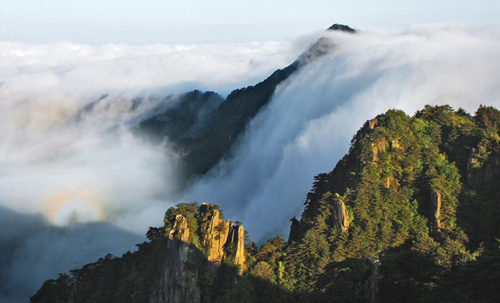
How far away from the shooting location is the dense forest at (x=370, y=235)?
5984 centimetres

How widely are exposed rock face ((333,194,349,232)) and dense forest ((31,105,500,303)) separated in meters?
0.14

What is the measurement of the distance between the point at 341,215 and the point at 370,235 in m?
4.58

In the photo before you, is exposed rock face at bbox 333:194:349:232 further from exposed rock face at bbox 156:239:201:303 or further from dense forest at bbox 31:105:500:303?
exposed rock face at bbox 156:239:201:303

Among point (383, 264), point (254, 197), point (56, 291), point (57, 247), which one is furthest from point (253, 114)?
point (383, 264)

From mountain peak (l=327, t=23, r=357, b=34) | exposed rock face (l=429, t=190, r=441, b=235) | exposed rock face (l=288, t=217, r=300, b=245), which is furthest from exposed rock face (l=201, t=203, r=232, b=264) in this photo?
mountain peak (l=327, t=23, r=357, b=34)

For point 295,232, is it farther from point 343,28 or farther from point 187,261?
point 343,28

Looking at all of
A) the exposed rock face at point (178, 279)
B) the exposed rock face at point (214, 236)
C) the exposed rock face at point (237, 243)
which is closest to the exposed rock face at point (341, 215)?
the exposed rock face at point (237, 243)

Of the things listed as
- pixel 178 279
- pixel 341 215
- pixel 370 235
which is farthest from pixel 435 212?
pixel 178 279

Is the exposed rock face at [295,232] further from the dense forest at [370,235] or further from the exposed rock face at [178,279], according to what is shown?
the exposed rock face at [178,279]

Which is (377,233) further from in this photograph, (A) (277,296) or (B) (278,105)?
(B) (278,105)

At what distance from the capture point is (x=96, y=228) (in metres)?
178

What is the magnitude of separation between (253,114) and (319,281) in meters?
125

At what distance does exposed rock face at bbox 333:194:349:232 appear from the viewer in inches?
2549

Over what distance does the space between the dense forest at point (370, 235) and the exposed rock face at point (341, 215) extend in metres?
0.14
